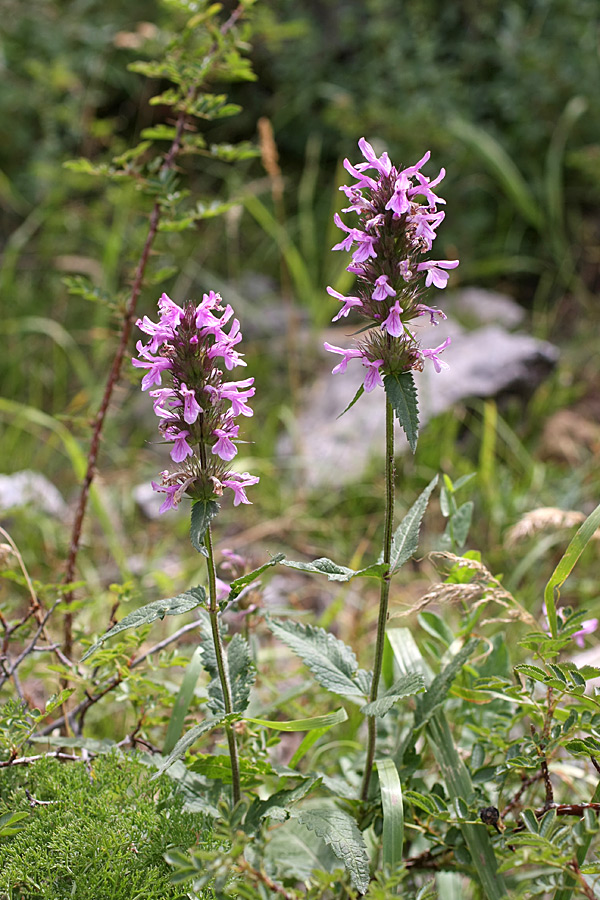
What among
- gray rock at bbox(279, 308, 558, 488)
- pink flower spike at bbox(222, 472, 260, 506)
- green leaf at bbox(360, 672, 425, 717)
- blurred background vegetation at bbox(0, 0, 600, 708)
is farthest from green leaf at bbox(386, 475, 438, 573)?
gray rock at bbox(279, 308, 558, 488)

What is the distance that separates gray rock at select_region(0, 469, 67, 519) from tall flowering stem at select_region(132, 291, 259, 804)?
172 centimetres

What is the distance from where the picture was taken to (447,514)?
151 centimetres

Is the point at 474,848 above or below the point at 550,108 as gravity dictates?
below

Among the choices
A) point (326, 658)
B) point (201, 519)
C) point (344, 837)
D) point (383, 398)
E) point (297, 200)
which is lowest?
point (344, 837)

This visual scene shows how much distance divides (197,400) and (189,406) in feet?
0.13

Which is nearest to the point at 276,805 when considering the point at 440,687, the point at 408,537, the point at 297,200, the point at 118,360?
the point at 440,687

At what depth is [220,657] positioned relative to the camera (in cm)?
115

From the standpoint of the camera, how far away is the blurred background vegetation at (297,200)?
3229 millimetres

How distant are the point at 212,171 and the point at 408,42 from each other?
1.34 meters

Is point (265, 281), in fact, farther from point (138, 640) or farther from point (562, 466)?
point (138, 640)

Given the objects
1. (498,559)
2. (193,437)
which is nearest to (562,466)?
(498,559)

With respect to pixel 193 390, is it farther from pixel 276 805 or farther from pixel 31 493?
pixel 31 493

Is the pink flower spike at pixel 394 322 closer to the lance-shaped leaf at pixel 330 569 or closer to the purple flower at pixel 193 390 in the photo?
the purple flower at pixel 193 390

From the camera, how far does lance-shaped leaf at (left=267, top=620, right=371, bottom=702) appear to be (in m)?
1.26
